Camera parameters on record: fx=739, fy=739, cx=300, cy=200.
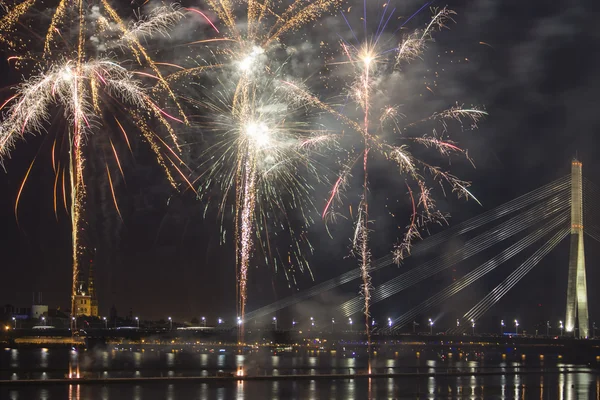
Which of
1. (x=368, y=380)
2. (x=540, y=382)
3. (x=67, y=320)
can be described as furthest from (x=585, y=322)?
(x=67, y=320)

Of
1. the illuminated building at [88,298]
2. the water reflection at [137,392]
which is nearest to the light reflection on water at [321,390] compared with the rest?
the water reflection at [137,392]

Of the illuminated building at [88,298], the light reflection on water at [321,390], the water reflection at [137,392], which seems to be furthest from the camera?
the illuminated building at [88,298]

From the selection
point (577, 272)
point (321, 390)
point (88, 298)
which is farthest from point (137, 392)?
point (88, 298)

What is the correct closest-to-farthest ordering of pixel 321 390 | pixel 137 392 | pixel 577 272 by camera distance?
pixel 137 392 < pixel 321 390 < pixel 577 272

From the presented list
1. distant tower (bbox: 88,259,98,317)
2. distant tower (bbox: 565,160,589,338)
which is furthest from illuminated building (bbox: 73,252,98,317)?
distant tower (bbox: 565,160,589,338)

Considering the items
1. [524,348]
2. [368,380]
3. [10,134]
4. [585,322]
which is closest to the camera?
[10,134]

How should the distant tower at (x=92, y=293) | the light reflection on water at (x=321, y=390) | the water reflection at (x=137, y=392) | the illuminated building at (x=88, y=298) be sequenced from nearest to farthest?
the water reflection at (x=137, y=392)
the light reflection on water at (x=321, y=390)
the illuminated building at (x=88, y=298)
the distant tower at (x=92, y=293)

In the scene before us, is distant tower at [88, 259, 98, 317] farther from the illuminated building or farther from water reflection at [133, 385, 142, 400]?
water reflection at [133, 385, 142, 400]

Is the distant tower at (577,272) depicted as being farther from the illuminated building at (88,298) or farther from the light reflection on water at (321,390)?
the illuminated building at (88,298)

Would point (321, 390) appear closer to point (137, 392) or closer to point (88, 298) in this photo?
point (137, 392)

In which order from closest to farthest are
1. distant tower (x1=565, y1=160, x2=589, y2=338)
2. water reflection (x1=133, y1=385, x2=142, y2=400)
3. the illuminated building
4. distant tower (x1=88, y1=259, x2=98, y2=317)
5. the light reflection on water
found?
water reflection (x1=133, y1=385, x2=142, y2=400) < the light reflection on water < distant tower (x1=565, y1=160, x2=589, y2=338) < the illuminated building < distant tower (x1=88, y1=259, x2=98, y2=317)

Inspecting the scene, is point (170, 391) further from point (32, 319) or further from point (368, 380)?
point (32, 319)
